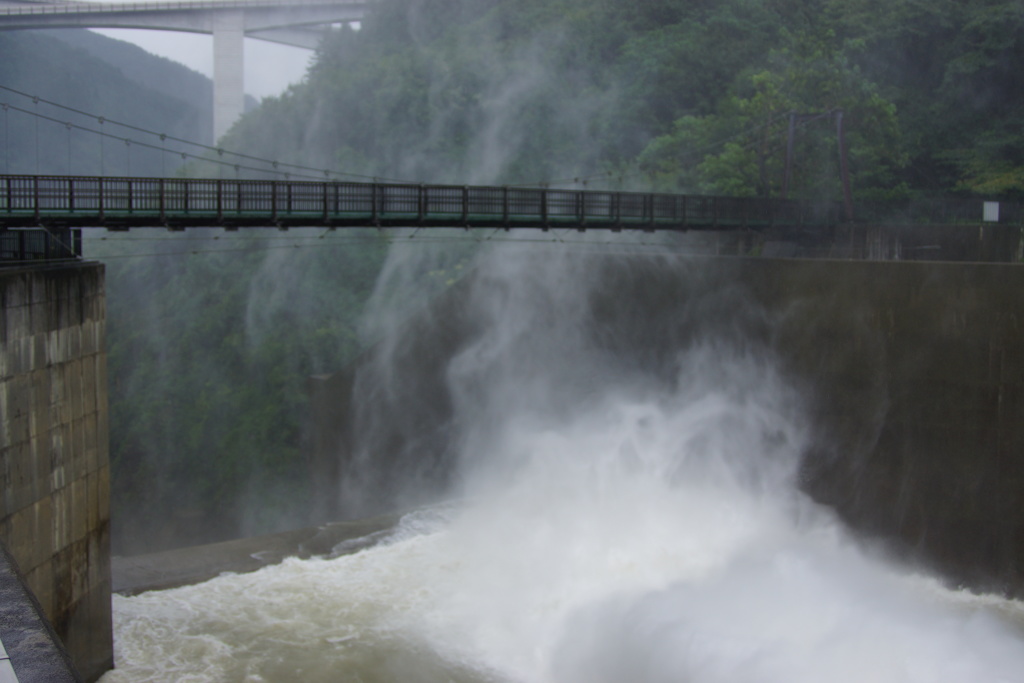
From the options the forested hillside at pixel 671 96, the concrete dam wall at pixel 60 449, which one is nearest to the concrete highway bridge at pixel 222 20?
the forested hillside at pixel 671 96

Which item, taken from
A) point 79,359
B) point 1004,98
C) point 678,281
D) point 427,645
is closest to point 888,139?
point 1004,98

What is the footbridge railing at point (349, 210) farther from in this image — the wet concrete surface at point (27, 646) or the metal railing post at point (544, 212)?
the wet concrete surface at point (27, 646)

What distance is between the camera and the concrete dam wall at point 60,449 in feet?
36.3

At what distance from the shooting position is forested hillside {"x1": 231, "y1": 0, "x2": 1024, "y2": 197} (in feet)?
90.1

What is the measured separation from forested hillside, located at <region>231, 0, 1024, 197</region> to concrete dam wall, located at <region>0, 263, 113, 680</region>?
1773 cm

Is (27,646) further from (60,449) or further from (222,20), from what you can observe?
(222,20)

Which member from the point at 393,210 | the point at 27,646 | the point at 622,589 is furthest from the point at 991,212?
the point at 27,646

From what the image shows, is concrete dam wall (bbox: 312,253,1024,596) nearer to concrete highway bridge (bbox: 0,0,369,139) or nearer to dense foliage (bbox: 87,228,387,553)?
dense foliage (bbox: 87,228,387,553)

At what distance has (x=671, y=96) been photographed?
35.6 metres

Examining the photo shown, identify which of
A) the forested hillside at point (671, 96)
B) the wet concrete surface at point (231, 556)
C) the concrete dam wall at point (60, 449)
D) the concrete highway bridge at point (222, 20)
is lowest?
the wet concrete surface at point (231, 556)

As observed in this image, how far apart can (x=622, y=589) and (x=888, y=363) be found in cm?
597

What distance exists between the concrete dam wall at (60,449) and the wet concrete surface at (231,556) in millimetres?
3478

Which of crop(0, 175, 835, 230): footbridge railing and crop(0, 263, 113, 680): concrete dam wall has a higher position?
crop(0, 175, 835, 230): footbridge railing

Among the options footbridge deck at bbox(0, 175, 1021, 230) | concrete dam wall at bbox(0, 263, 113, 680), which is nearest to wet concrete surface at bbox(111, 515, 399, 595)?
concrete dam wall at bbox(0, 263, 113, 680)
